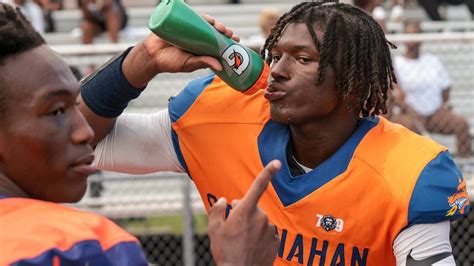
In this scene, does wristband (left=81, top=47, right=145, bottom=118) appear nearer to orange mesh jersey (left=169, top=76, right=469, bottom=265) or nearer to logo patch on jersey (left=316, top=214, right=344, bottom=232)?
orange mesh jersey (left=169, top=76, right=469, bottom=265)

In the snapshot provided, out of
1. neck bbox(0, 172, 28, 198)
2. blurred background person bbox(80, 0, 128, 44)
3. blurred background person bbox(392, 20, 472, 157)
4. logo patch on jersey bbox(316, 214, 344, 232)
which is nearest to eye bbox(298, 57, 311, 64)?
logo patch on jersey bbox(316, 214, 344, 232)

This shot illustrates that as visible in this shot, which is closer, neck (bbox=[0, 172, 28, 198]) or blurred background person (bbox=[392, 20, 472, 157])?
neck (bbox=[0, 172, 28, 198])

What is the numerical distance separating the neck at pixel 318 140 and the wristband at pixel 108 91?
589 mm

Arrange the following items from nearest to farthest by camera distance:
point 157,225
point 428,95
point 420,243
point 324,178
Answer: point 420,243 < point 324,178 < point 428,95 < point 157,225

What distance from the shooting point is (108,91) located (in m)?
3.14

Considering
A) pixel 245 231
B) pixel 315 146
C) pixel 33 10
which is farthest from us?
pixel 33 10

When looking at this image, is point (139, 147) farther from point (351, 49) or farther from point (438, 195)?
point (438, 195)

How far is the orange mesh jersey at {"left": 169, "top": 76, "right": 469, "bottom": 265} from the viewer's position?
3.08 metres

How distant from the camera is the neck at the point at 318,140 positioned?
3.28 metres

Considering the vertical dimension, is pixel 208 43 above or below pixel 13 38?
below

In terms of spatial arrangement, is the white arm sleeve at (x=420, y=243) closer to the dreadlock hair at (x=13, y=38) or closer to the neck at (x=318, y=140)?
the neck at (x=318, y=140)

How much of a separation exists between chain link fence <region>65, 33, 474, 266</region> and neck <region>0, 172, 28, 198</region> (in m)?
4.70

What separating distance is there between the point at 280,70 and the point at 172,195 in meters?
3.85

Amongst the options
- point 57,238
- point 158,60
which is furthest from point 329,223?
point 57,238
